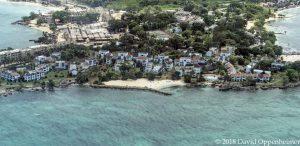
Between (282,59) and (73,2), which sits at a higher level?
(73,2)

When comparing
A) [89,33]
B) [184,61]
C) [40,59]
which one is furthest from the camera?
[89,33]

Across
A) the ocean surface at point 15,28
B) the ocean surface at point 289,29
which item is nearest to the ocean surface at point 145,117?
the ocean surface at point 289,29

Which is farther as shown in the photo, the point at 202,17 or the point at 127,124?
the point at 202,17

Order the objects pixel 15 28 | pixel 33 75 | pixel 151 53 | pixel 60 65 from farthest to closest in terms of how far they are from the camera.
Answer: pixel 15 28 < pixel 151 53 < pixel 60 65 < pixel 33 75

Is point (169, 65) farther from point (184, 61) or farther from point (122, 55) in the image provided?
point (122, 55)

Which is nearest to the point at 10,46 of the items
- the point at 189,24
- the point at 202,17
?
the point at 189,24

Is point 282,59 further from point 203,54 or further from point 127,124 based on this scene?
point 127,124

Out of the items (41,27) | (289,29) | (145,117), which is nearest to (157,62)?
(145,117)
